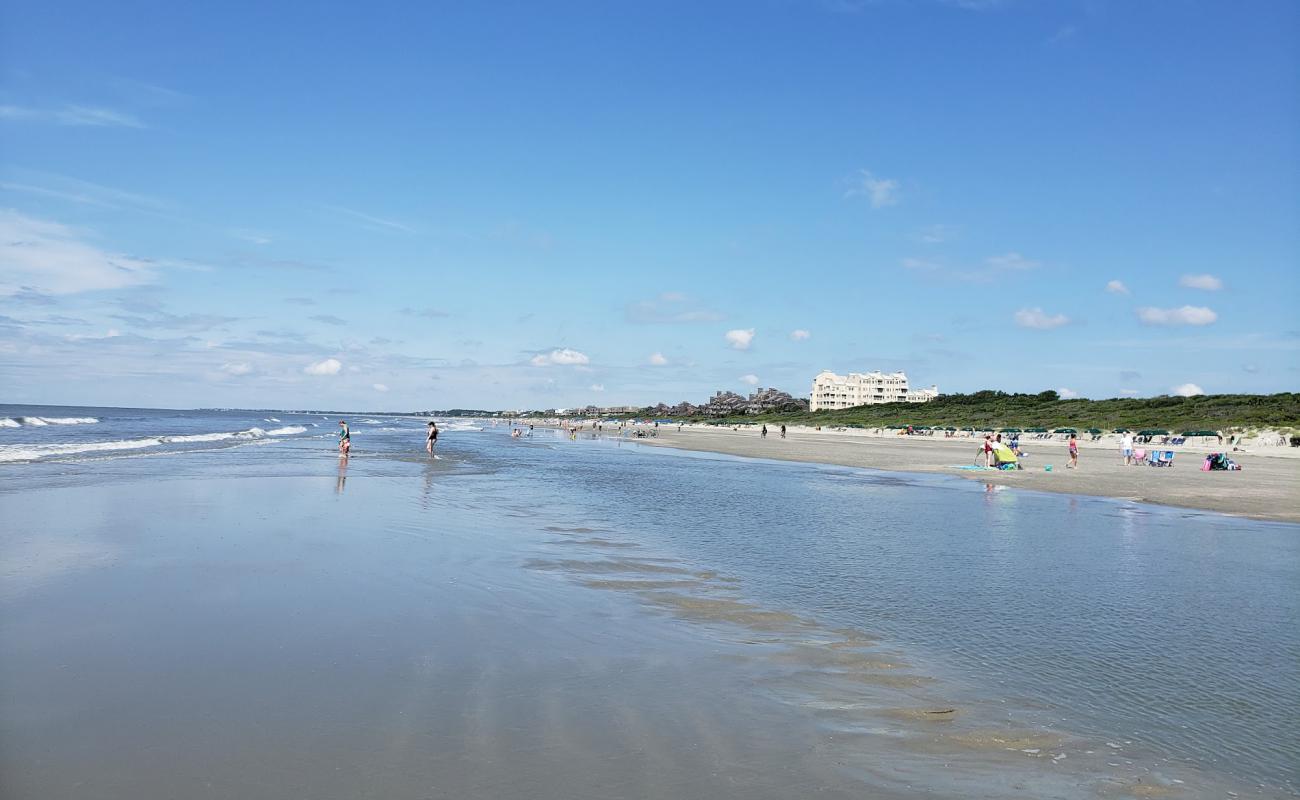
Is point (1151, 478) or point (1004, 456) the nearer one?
point (1151, 478)

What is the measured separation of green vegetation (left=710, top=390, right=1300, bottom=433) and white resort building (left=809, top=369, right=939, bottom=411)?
46.8 m

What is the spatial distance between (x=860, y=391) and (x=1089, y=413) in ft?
308

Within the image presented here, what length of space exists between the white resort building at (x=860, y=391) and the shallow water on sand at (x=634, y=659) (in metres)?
163

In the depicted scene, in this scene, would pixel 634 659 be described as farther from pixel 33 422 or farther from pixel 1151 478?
pixel 33 422

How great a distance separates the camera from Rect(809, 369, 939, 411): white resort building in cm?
17488

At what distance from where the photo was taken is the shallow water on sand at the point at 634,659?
4.54 meters

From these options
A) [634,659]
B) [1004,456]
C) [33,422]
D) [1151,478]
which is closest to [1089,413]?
[1004,456]

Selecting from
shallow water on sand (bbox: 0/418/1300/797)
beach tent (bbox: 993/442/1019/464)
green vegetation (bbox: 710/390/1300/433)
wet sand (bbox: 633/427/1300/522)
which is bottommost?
shallow water on sand (bbox: 0/418/1300/797)

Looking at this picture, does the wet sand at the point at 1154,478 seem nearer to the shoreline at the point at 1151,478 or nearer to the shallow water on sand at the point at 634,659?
the shoreline at the point at 1151,478

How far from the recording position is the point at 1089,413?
277 feet

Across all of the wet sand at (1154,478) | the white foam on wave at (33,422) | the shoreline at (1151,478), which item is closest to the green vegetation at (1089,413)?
the shoreline at (1151,478)

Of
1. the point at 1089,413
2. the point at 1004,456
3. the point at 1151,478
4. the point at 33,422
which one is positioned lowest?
the point at 1151,478

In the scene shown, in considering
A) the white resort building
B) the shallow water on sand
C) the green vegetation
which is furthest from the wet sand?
the white resort building

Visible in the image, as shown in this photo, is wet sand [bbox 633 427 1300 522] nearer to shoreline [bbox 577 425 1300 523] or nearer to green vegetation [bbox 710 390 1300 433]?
shoreline [bbox 577 425 1300 523]
